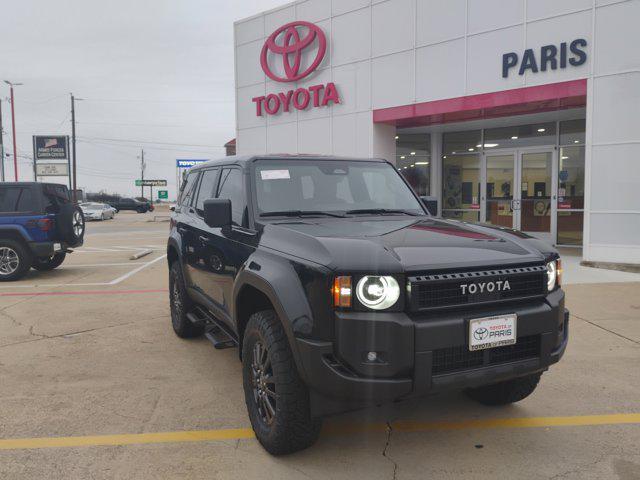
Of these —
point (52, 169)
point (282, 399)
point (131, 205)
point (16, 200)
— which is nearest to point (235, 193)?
point (282, 399)

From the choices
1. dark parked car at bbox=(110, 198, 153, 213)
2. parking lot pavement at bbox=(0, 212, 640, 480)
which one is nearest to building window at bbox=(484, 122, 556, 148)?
parking lot pavement at bbox=(0, 212, 640, 480)

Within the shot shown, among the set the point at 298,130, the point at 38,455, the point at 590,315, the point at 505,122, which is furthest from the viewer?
the point at 298,130

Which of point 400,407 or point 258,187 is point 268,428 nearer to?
point 400,407

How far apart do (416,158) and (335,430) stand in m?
13.5

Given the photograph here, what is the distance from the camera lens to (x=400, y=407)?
3.95 meters

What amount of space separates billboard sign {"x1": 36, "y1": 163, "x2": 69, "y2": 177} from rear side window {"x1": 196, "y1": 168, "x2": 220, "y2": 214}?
4784 centimetres

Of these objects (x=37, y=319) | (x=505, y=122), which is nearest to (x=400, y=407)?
(x=37, y=319)

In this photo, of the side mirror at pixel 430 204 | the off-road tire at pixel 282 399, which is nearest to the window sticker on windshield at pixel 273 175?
the off-road tire at pixel 282 399

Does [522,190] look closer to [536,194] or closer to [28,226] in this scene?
[536,194]

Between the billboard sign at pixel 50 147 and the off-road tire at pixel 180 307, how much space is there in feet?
158

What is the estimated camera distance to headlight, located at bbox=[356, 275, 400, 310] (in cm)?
273

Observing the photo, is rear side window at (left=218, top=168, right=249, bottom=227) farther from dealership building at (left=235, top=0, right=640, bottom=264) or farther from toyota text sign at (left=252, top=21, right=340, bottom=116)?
toyota text sign at (left=252, top=21, right=340, bottom=116)

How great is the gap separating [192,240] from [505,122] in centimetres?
1134

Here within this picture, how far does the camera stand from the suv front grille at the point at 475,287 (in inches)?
110
